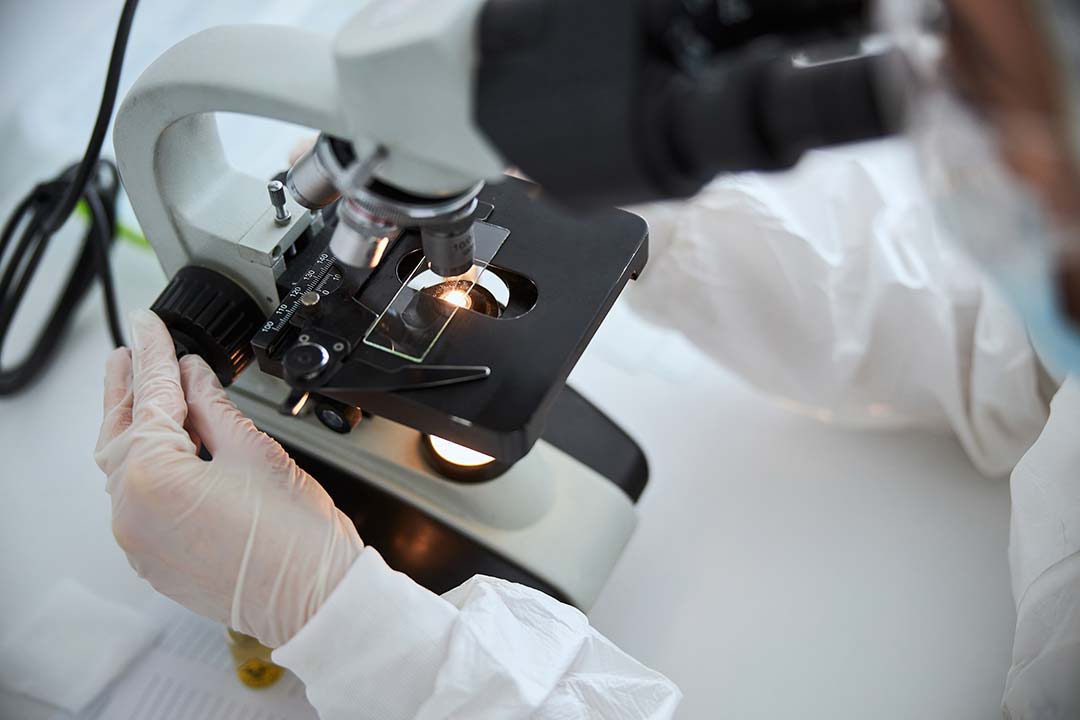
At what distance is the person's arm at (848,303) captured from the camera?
121 cm

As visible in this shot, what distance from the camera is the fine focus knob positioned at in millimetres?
972

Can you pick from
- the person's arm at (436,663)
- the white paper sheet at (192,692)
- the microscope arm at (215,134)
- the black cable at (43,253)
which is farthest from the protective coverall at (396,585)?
the black cable at (43,253)

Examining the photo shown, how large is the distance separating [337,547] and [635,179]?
1.61 ft

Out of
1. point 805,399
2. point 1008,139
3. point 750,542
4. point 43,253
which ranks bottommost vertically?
point 750,542

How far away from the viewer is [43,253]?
139 centimetres

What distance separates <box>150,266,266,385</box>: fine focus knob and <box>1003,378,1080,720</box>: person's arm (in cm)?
80

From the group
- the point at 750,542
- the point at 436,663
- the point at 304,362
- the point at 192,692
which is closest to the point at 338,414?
the point at 304,362

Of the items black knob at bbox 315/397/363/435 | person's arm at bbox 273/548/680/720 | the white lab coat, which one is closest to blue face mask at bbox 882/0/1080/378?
the white lab coat

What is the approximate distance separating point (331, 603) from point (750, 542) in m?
0.62

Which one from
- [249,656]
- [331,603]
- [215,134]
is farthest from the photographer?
[249,656]

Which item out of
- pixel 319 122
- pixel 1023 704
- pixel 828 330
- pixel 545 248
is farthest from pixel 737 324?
pixel 319 122

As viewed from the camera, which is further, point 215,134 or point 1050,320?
point 215,134

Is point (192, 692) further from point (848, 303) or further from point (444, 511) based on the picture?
point (848, 303)

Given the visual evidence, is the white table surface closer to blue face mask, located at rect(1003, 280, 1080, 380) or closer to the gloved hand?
the gloved hand
